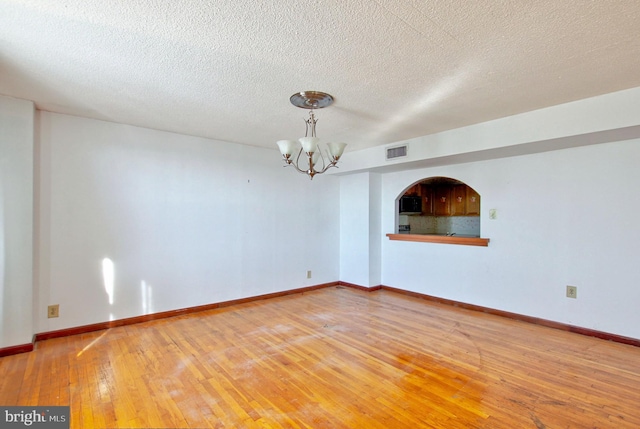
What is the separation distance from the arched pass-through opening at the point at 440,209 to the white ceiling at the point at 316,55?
2882 millimetres

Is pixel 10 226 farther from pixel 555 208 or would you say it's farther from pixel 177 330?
pixel 555 208

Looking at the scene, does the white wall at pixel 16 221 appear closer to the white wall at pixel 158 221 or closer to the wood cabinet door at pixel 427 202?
the white wall at pixel 158 221

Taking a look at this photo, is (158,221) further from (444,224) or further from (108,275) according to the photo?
(444,224)

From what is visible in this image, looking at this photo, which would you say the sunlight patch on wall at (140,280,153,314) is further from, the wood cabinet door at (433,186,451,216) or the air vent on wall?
the wood cabinet door at (433,186,451,216)

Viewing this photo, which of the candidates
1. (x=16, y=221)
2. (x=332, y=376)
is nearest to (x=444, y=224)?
(x=332, y=376)

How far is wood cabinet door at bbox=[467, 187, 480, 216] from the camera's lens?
5.67m

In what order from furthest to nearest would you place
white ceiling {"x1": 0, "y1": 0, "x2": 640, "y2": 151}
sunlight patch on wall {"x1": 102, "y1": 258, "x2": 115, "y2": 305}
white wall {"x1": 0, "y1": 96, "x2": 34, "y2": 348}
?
sunlight patch on wall {"x1": 102, "y1": 258, "x2": 115, "y2": 305}, white wall {"x1": 0, "y1": 96, "x2": 34, "y2": 348}, white ceiling {"x1": 0, "y1": 0, "x2": 640, "y2": 151}

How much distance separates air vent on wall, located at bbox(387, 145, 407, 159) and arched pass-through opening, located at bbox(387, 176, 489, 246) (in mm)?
1444

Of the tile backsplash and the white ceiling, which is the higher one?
the white ceiling

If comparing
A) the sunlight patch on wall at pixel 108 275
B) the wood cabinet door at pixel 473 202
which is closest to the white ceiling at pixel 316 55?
the sunlight patch on wall at pixel 108 275

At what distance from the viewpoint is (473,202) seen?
226 inches

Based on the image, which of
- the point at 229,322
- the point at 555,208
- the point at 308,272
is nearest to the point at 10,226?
the point at 229,322

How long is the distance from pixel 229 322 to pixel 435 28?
3.38 m

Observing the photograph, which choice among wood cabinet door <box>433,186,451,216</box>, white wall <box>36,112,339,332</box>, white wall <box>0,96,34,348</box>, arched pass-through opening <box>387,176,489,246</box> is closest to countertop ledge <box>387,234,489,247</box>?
arched pass-through opening <box>387,176,489,246</box>
